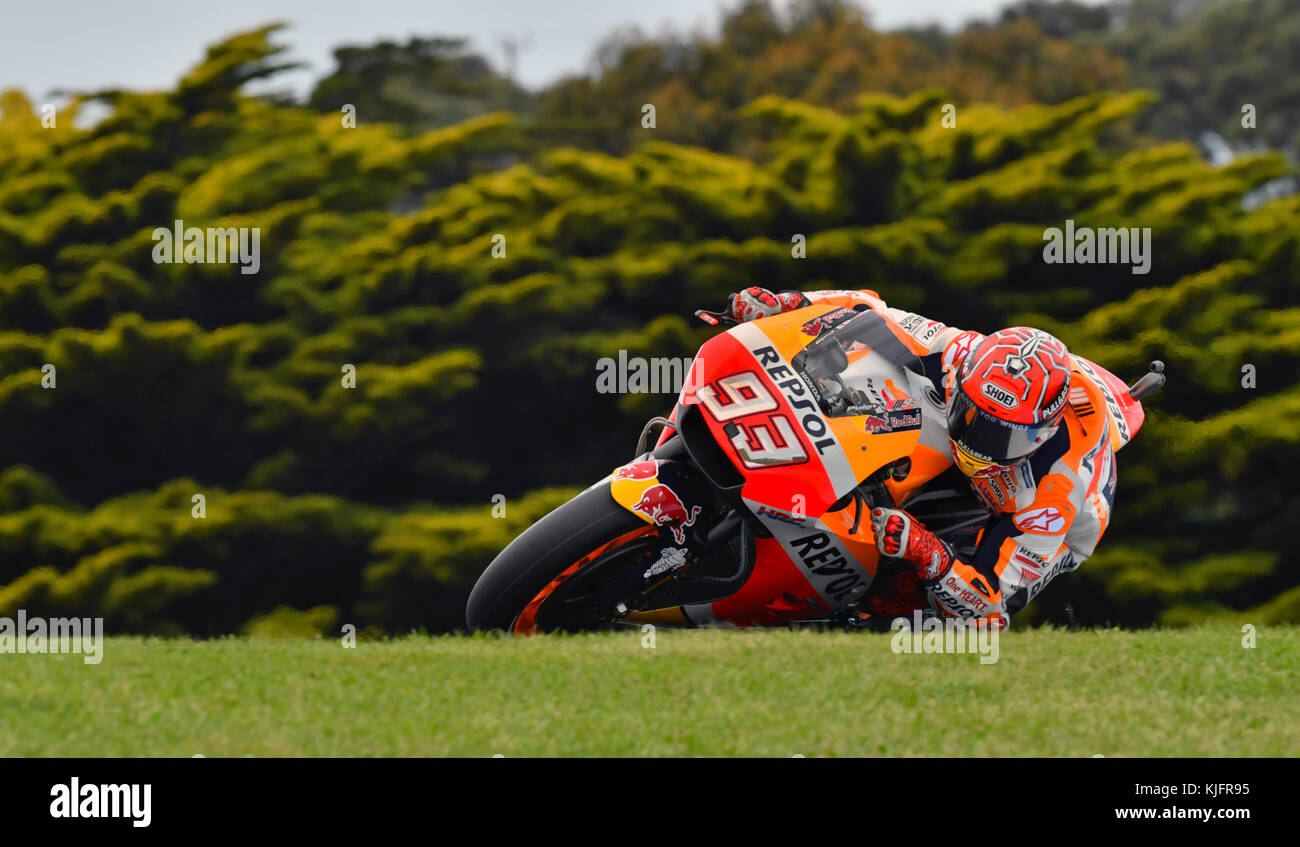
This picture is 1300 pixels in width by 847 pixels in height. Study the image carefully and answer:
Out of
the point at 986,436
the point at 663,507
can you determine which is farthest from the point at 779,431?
the point at 986,436

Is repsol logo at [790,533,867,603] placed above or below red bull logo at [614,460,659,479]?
below

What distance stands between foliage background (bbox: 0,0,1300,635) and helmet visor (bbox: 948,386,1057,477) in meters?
3.88

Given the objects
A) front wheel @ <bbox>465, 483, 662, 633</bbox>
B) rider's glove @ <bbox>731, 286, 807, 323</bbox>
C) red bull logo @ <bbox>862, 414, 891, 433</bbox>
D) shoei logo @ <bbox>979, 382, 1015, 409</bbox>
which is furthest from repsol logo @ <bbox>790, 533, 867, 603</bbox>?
rider's glove @ <bbox>731, 286, 807, 323</bbox>

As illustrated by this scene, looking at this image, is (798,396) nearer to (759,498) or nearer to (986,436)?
(759,498)

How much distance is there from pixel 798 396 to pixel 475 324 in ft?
16.3

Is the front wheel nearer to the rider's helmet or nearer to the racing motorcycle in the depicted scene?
the racing motorcycle

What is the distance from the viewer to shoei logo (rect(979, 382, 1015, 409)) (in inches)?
204

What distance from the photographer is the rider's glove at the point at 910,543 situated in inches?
208

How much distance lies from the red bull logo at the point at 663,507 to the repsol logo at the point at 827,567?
0.43 m

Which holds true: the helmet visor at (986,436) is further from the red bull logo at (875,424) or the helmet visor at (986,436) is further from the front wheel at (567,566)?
the front wheel at (567,566)

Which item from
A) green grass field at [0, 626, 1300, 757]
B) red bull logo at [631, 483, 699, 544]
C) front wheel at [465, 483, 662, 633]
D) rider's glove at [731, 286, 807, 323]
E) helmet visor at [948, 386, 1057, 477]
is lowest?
green grass field at [0, 626, 1300, 757]

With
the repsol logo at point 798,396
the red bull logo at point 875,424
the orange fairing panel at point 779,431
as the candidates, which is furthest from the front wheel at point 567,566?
the red bull logo at point 875,424
